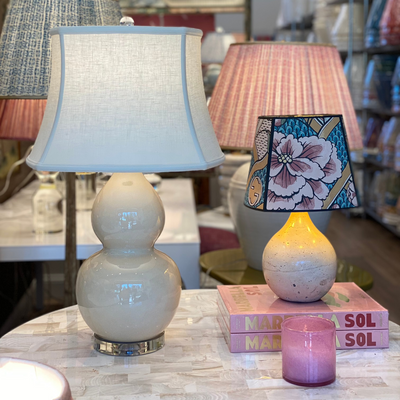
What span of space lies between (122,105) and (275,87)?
67 cm

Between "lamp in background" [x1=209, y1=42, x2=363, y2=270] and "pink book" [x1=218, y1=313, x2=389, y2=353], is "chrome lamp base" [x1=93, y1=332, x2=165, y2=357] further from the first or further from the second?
"lamp in background" [x1=209, y1=42, x2=363, y2=270]

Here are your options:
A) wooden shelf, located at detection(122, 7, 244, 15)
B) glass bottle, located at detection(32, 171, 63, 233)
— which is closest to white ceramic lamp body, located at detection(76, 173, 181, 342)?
glass bottle, located at detection(32, 171, 63, 233)

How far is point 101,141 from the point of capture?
80 centimetres

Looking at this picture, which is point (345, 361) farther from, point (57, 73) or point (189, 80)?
point (57, 73)

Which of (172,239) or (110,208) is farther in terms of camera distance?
(172,239)

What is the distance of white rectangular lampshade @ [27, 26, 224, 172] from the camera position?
31.4 inches

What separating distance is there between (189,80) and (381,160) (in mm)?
3732

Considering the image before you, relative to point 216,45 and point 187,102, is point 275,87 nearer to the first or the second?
point 187,102

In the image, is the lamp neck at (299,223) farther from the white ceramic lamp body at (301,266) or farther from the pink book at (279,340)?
the pink book at (279,340)

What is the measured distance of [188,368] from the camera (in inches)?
37.1

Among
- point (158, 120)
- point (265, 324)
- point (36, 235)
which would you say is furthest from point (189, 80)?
point (36, 235)

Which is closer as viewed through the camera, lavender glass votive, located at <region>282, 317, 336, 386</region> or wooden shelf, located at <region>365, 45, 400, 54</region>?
lavender glass votive, located at <region>282, 317, 336, 386</region>

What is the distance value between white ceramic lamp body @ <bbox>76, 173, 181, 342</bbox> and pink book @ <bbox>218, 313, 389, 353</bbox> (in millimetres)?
124

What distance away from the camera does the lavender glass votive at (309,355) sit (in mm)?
852
